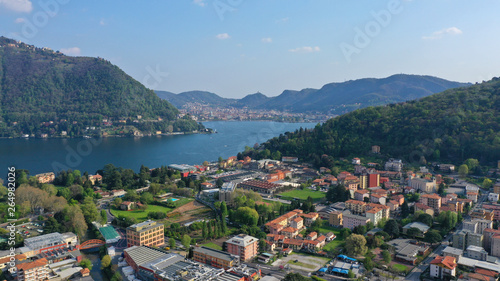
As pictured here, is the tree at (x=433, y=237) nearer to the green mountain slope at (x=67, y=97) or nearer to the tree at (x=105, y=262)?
the tree at (x=105, y=262)

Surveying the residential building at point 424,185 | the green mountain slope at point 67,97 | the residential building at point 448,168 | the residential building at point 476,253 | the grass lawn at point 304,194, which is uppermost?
the green mountain slope at point 67,97

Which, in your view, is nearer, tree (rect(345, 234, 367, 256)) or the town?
the town

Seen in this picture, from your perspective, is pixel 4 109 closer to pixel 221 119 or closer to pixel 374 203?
pixel 221 119

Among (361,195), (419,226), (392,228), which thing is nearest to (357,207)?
(361,195)

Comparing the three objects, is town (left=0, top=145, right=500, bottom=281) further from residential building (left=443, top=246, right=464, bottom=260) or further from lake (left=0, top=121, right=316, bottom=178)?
lake (left=0, top=121, right=316, bottom=178)

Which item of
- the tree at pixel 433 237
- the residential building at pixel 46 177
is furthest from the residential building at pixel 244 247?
the residential building at pixel 46 177

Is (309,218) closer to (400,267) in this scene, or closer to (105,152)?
(400,267)

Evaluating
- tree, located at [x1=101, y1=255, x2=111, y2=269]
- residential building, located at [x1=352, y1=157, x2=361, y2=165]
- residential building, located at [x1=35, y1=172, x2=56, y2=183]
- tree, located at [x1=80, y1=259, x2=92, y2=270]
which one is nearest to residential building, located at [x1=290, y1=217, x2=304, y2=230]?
tree, located at [x1=101, y1=255, x2=111, y2=269]
